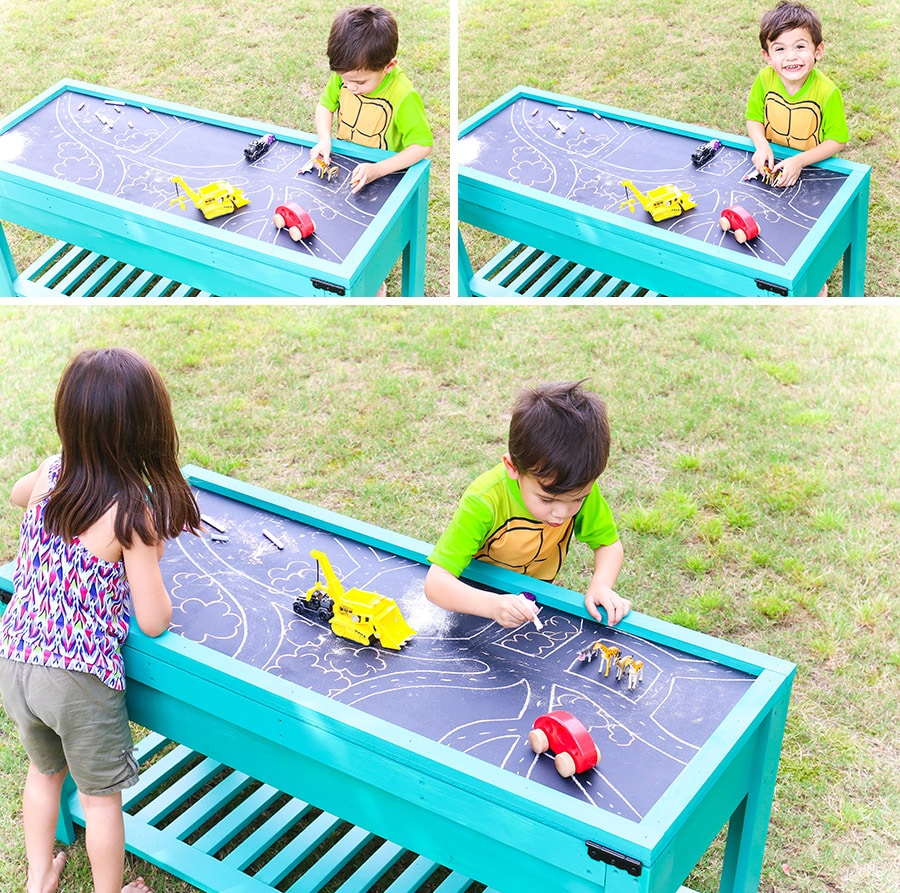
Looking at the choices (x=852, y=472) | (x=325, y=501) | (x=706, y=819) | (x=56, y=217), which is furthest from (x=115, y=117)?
(x=706, y=819)

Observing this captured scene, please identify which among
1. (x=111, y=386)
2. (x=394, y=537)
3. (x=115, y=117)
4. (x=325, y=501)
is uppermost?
(x=111, y=386)

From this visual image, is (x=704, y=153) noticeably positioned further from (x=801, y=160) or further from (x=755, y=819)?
(x=755, y=819)

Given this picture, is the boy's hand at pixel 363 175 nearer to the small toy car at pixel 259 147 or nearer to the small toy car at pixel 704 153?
the small toy car at pixel 259 147

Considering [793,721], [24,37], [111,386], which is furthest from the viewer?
[24,37]

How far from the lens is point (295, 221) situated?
2695 millimetres

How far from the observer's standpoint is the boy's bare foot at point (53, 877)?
2.13 metres

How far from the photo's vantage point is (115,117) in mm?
3295

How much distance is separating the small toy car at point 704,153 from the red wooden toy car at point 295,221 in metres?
1.07

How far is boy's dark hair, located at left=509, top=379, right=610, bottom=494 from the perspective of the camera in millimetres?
1927

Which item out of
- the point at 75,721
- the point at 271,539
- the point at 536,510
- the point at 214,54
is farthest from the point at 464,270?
the point at 75,721

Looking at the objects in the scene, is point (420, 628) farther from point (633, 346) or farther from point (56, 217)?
point (633, 346)

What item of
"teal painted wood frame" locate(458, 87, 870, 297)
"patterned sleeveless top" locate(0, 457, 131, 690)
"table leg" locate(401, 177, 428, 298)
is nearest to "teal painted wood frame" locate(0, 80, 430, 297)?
"table leg" locate(401, 177, 428, 298)

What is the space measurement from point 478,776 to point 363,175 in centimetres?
175

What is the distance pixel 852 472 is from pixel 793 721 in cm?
102
